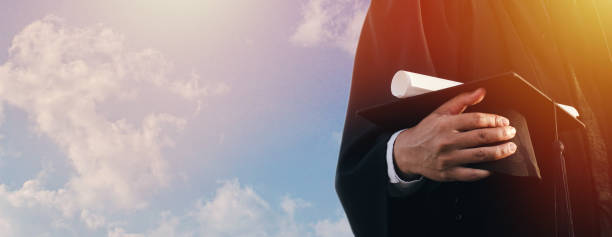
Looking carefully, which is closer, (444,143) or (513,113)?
(444,143)

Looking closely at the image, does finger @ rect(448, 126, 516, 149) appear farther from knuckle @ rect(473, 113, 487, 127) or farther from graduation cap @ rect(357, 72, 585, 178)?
graduation cap @ rect(357, 72, 585, 178)

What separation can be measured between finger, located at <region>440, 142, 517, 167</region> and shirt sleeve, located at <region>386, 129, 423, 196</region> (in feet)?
1.02

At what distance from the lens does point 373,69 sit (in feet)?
8.99

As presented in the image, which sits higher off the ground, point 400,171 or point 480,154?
point 400,171

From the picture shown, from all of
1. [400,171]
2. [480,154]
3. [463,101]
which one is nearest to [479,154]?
[480,154]

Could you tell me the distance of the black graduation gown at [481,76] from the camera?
227 cm

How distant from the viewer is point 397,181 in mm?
2248

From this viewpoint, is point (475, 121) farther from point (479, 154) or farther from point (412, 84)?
point (412, 84)

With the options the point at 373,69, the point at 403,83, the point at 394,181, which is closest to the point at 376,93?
the point at 373,69

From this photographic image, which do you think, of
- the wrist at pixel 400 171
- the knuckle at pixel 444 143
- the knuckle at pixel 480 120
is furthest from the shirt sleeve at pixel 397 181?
the knuckle at pixel 480 120

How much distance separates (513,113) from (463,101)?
0.28 m

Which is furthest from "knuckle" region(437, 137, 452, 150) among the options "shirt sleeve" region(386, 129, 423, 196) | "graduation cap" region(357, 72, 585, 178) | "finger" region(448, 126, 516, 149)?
"shirt sleeve" region(386, 129, 423, 196)

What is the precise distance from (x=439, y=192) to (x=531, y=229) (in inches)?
16.9

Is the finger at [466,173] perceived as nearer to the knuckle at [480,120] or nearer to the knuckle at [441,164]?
the knuckle at [441,164]
